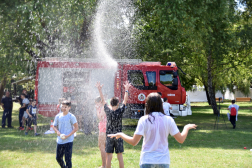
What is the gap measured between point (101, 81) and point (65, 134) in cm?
880

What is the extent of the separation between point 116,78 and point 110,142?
8671 mm

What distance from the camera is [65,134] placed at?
5.42 meters

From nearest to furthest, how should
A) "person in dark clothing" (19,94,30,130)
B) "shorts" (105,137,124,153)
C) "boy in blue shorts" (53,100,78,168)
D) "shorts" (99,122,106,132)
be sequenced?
1. "boy in blue shorts" (53,100,78,168)
2. "shorts" (105,137,124,153)
3. "shorts" (99,122,106,132)
4. "person in dark clothing" (19,94,30,130)

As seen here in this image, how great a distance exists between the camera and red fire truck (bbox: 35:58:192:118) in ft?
44.9

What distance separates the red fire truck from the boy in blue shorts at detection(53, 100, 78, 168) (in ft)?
25.1

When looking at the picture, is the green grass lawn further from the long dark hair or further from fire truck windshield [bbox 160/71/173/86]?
the long dark hair

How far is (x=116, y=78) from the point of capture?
14234 millimetres

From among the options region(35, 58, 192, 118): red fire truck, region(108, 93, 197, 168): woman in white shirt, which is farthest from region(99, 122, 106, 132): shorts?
region(35, 58, 192, 118): red fire truck

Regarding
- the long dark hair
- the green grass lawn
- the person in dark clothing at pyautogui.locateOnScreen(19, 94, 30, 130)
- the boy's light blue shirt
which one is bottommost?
the green grass lawn

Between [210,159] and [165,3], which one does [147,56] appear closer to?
[165,3]

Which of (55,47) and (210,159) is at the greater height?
(55,47)

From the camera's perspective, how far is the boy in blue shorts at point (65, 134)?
212 inches

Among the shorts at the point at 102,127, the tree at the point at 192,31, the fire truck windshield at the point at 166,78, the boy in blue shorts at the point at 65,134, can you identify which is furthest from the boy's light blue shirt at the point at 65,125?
the tree at the point at 192,31

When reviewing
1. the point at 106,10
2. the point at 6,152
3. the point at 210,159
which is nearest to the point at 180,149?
the point at 210,159
